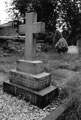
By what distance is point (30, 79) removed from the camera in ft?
7.11

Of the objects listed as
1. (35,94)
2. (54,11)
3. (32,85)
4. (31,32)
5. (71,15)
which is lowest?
(35,94)

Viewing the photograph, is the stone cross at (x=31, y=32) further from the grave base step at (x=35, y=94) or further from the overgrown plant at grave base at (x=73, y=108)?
the overgrown plant at grave base at (x=73, y=108)

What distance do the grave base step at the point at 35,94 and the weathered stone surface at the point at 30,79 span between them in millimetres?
79

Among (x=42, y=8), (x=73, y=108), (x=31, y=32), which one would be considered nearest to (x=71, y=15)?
(x=42, y=8)

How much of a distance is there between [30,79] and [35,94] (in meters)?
0.29

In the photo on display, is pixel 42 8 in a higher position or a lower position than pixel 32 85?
higher

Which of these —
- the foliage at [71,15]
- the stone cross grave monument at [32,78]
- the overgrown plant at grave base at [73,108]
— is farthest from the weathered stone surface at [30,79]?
the foliage at [71,15]

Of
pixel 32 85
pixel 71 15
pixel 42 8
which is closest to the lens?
pixel 32 85

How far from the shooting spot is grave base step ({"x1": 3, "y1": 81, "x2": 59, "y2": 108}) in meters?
2.02

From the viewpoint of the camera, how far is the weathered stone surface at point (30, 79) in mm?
2104

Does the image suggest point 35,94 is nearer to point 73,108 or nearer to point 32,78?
point 32,78

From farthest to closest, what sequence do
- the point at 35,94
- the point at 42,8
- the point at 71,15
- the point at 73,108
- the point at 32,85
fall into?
1. the point at 71,15
2. the point at 42,8
3. the point at 32,85
4. the point at 35,94
5. the point at 73,108

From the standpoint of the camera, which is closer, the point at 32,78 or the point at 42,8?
the point at 32,78

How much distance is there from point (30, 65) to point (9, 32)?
10.2 meters
